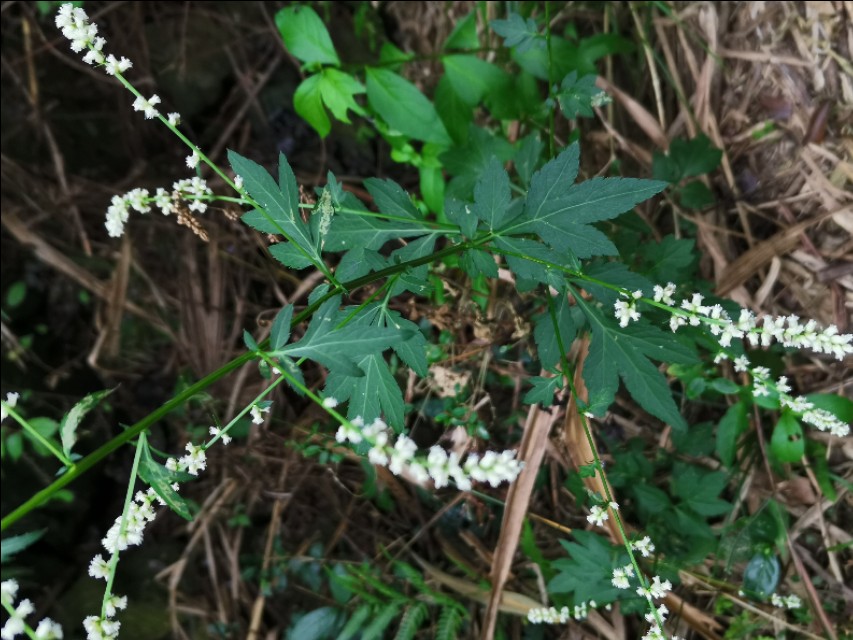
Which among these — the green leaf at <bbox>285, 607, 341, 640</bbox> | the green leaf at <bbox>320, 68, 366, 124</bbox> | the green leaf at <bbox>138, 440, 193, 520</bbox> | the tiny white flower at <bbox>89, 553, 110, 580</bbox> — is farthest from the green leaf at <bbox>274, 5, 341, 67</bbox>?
the green leaf at <bbox>285, 607, 341, 640</bbox>

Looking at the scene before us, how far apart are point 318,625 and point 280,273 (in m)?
1.46

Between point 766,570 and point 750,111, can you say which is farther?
point 750,111

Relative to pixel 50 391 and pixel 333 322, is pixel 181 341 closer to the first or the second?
pixel 50 391

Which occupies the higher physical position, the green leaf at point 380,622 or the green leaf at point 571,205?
the green leaf at point 571,205

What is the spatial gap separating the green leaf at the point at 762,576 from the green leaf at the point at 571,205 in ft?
4.88

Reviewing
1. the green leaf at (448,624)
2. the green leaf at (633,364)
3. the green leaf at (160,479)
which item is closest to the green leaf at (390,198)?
the green leaf at (633,364)

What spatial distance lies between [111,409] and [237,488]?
2.75 ft

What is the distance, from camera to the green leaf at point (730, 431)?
2.11 m

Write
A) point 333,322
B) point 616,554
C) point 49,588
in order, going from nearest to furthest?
point 333,322
point 616,554
point 49,588

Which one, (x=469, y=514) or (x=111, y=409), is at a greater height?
(x=111, y=409)

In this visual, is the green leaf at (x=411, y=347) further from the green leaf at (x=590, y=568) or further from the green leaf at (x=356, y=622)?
the green leaf at (x=356, y=622)

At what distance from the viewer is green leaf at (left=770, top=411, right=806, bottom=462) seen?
2.05 m

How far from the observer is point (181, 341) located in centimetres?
319

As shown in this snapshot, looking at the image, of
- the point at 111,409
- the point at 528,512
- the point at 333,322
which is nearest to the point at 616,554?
the point at 528,512
